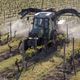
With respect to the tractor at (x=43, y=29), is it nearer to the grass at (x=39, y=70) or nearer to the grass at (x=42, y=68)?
the grass at (x=42, y=68)

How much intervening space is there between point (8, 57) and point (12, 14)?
643 inches

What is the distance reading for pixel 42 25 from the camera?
2038 cm

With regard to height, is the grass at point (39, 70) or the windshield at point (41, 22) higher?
the windshield at point (41, 22)

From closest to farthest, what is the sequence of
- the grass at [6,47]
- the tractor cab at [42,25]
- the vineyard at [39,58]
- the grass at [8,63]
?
the vineyard at [39,58], the grass at [8,63], the tractor cab at [42,25], the grass at [6,47]

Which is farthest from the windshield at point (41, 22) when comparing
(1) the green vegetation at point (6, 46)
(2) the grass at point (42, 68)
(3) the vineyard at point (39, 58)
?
(1) the green vegetation at point (6, 46)

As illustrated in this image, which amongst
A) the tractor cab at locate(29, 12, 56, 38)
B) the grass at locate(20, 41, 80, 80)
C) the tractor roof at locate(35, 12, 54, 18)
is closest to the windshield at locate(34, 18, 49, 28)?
the tractor cab at locate(29, 12, 56, 38)

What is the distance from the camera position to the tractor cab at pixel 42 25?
66.3ft

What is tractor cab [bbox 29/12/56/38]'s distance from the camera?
20219 mm

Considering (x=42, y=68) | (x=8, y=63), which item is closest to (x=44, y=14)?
(x=8, y=63)

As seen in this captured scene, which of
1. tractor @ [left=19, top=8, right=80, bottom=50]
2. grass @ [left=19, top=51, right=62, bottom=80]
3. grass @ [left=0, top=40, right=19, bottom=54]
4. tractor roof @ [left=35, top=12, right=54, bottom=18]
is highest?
tractor roof @ [left=35, top=12, right=54, bottom=18]

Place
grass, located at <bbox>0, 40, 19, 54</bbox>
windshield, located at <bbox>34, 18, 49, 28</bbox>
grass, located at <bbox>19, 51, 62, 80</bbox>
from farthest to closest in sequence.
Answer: grass, located at <bbox>0, 40, 19, 54</bbox>, windshield, located at <bbox>34, 18, 49, 28</bbox>, grass, located at <bbox>19, 51, 62, 80</bbox>

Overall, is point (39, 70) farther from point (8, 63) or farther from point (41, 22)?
point (41, 22)

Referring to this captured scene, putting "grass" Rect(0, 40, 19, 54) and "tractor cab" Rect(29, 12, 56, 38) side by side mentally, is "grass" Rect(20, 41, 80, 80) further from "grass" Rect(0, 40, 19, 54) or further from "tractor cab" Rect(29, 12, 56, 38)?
"grass" Rect(0, 40, 19, 54)

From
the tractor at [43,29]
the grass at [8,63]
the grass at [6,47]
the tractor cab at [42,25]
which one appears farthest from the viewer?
the grass at [6,47]
